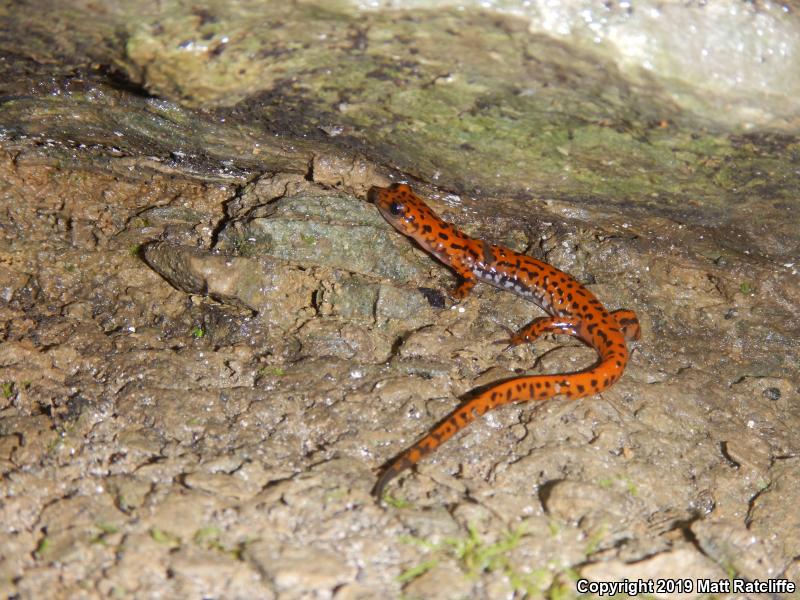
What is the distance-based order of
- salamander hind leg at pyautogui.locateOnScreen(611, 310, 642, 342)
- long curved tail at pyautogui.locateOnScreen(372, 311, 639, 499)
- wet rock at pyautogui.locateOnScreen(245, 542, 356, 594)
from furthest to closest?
salamander hind leg at pyautogui.locateOnScreen(611, 310, 642, 342)
long curved tail at pyautogui.locateOnScreen(372, 311, 639, 499)
wet rock at pyautogui.locateOnScreen(245, 542, 356, 594)

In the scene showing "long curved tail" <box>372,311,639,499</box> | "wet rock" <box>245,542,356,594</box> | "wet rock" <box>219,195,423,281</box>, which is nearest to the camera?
"wet rock" <box>245,542,356,594</box>

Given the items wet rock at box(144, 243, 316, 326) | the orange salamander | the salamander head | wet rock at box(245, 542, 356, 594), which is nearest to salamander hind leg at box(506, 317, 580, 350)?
the orange salamander

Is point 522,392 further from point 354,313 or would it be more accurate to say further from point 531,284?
point 354,313

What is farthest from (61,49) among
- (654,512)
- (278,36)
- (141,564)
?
(654,512)

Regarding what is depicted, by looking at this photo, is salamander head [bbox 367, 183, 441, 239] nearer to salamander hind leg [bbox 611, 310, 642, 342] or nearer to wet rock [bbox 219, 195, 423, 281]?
wet rock [bbox 219, 195, 423, 281]

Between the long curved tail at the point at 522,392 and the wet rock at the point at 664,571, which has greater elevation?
the long curved tail at the point at 522,392

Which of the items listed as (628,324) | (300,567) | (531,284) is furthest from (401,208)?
(300,567)

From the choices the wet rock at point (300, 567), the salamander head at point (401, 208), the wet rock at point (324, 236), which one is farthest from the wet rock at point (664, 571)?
the salamander head at point (401, 208)

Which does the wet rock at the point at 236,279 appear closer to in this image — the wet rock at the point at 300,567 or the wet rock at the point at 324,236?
the wet rock at the point at 324,236
